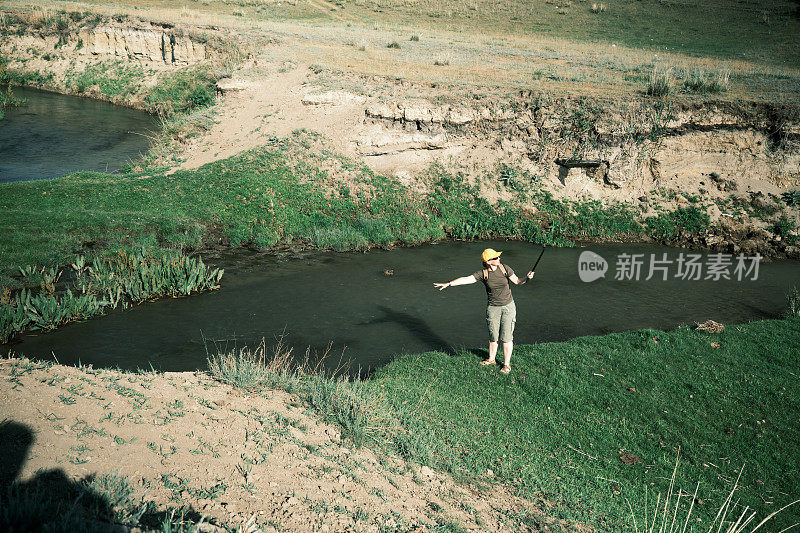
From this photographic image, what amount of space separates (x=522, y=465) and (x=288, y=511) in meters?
3.35

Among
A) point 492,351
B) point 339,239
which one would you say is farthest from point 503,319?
point 339,239

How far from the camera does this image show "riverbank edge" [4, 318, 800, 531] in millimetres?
6832

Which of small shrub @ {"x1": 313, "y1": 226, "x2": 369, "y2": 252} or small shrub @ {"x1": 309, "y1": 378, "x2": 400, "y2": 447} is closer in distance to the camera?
small shrub @ {"x1": 309, "y1": 378, "x2": 400, "y2": 447}

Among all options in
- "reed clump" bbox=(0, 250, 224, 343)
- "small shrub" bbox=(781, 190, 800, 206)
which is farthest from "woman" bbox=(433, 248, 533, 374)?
"small shrub" bbox=(781, 190, 800, 206)

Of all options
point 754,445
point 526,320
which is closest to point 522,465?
point 754,445

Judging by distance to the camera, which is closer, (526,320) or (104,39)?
(526,320)

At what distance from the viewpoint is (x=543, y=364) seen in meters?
10.1

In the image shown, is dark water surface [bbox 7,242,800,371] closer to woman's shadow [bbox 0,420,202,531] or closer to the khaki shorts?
the khaki shorts

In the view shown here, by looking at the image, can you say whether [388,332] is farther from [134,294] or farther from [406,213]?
[406,213]

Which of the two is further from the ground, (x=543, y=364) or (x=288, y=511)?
(x=288, y=511)

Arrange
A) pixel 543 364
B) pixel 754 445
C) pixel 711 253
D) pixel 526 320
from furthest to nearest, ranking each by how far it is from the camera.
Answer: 1. pixel 711 253
2. pixel 526 320
3. pixel 543 364
4. pixel 754 445

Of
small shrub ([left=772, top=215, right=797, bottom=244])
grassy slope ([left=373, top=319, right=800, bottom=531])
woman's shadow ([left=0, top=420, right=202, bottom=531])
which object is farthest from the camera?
small shrub ([left=772, top=215, right=797, bottom=244])
